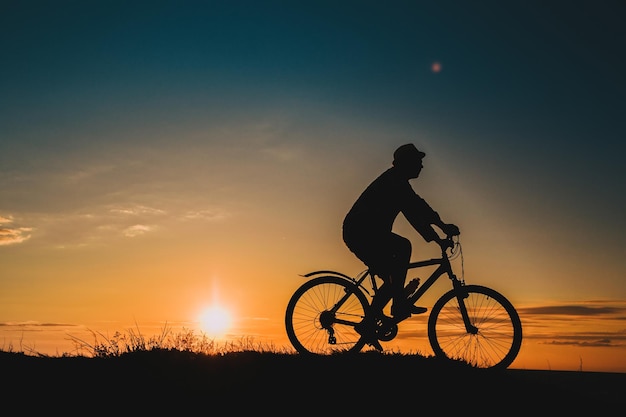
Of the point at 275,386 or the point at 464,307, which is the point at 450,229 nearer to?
the point at 464,307

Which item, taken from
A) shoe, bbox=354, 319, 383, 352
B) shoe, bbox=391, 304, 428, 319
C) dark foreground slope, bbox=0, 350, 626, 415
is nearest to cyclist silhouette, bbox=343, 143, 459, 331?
shoe, bbox=391, 304, 428, 319

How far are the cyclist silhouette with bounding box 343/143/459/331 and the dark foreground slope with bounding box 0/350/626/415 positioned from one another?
109 centimetres

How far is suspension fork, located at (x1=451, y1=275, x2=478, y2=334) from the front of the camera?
31.8 ft

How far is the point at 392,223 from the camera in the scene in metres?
9.80

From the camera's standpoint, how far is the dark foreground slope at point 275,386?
7715mm

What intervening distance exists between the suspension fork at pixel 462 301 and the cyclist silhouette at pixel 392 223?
605mm

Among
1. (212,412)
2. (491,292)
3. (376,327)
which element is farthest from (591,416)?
(212,412)

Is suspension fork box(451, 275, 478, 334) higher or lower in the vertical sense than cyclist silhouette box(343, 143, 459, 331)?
lower

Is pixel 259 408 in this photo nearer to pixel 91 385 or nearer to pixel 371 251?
pixel 91 385

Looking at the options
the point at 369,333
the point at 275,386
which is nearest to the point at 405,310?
the point at 369,333

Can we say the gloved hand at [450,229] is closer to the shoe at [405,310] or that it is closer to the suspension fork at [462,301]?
the suspension fork at [462,301]

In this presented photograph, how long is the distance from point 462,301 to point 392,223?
1655mm

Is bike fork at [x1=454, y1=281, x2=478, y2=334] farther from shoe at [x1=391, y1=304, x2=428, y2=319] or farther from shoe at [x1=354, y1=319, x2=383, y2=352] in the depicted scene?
shoe at [x1=354, y1=319, x2=383, y2=352]

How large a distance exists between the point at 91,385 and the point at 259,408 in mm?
2527
